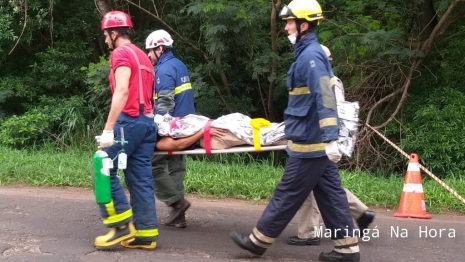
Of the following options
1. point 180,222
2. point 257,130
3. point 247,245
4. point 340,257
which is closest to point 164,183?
point 180,222

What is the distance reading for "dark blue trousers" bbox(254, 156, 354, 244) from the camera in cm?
517

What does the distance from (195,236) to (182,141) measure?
37.7 inches

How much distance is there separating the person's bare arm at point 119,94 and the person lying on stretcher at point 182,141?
0.68m

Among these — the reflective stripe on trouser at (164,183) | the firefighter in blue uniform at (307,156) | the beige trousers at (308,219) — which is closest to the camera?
the firefighter in blue uniform at (307,156)

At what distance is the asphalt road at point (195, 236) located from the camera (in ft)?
18.2

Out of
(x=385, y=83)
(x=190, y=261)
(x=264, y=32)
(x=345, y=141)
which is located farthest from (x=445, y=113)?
(x=190, y=261)

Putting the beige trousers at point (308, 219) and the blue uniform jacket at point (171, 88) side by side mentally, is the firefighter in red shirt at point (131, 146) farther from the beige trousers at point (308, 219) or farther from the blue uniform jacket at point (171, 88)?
the beige trousers at point (308, 219)

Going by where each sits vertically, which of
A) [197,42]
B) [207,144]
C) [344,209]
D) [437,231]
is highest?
[197,42]

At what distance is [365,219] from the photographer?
5.80 meters

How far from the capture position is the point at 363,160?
10.5 m

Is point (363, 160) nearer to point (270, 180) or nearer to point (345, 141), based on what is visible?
point (270, 180)

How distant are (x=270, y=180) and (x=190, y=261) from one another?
10.5 ft

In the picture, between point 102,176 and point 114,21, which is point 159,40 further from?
point 102,176

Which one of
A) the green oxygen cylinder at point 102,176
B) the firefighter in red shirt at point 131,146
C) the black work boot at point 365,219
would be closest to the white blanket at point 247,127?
the firefighter in red shirt at point 131,146
